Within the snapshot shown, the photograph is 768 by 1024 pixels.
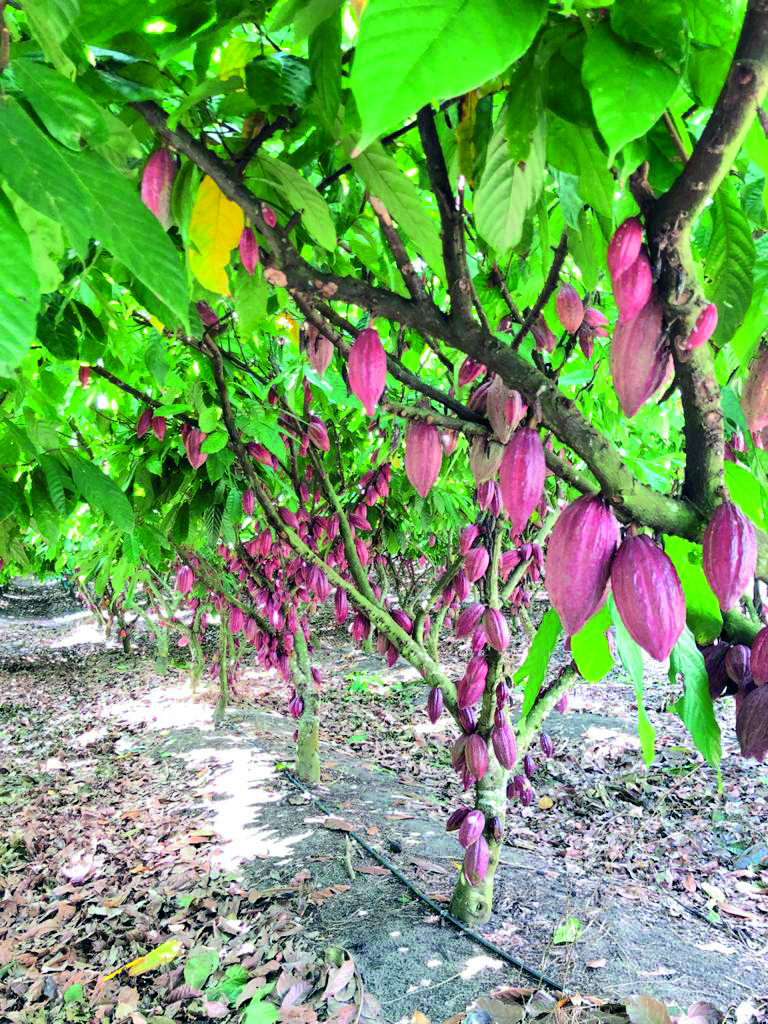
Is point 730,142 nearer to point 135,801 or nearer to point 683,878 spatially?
point 683,878

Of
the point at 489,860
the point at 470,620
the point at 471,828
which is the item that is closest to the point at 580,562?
the point at 470,620

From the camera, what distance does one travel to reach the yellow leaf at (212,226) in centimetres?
73

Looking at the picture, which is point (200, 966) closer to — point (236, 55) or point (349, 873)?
point (349, 873)

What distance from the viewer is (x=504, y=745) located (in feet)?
6.07

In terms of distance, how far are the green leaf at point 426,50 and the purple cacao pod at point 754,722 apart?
22.2 inches

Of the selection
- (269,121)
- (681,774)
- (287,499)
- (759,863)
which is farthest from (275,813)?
(269,121)

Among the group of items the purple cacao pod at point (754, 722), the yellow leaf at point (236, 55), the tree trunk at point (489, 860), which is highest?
the yellow leaf at point (236, 55)

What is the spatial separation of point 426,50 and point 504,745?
1772mm

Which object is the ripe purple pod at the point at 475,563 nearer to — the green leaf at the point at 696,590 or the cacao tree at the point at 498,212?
the cacao tree at the point at 498,212

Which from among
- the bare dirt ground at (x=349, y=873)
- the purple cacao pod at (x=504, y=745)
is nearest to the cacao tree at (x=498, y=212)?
the bare dirt ground at (x=349, y=873)

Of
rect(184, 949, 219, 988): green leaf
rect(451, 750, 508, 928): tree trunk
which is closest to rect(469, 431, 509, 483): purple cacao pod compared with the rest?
rect(451, 750, 508, 928): tree trunk

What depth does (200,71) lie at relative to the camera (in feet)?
1.98

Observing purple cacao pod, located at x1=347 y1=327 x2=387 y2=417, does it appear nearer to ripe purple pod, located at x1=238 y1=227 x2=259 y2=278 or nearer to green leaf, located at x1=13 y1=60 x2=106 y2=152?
ripe purple pod, located at x1=238 y1=227 x2=259 y2=278

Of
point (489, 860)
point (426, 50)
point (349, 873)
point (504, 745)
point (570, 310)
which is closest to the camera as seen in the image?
point (426, 50)
